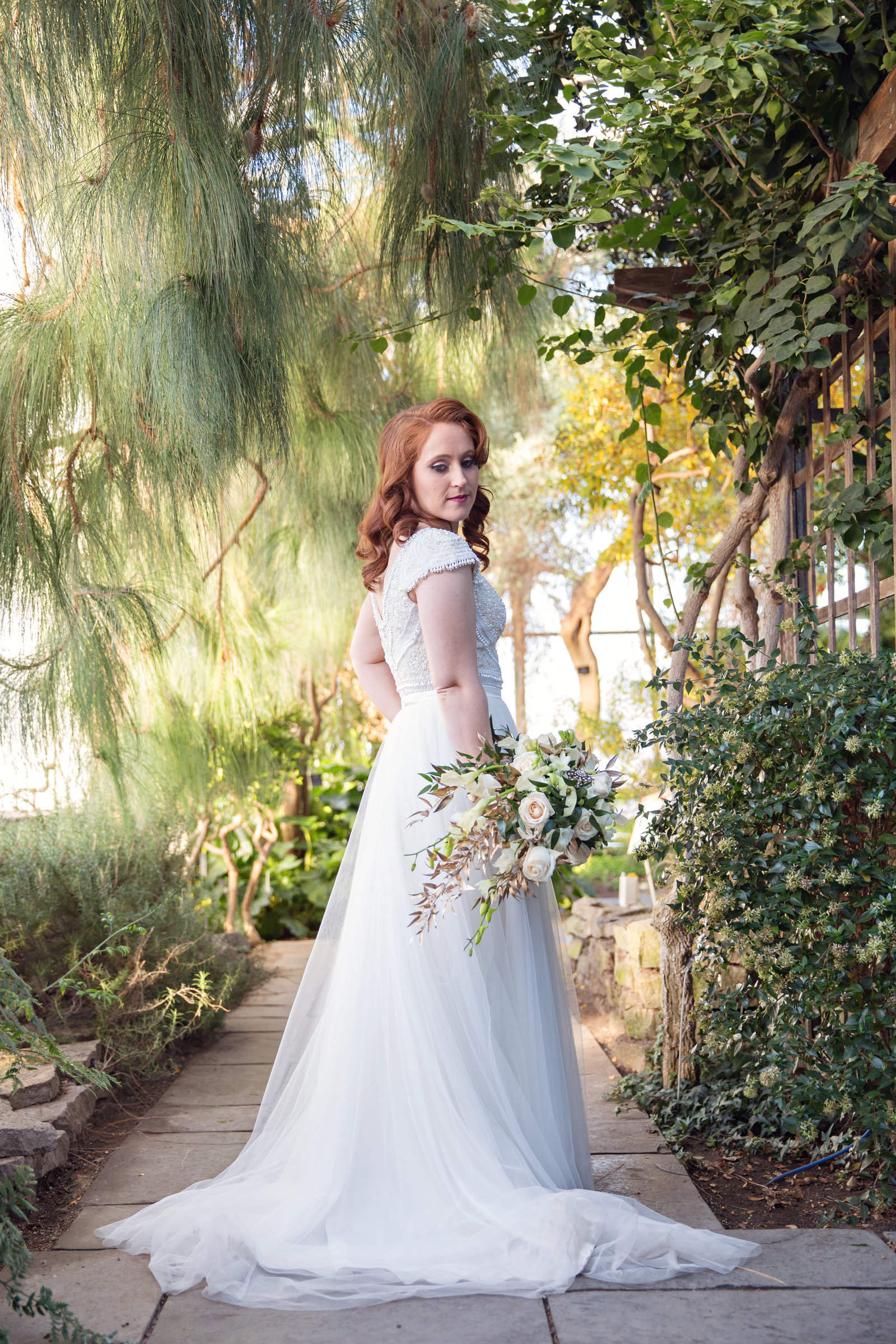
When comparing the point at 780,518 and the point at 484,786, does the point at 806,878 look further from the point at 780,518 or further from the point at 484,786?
the point at 780,518

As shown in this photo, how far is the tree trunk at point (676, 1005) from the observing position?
95.6 inches

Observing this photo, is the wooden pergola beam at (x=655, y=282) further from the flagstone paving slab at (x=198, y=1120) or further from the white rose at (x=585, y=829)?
the flagstone paving slab at (x=198, y=1120)

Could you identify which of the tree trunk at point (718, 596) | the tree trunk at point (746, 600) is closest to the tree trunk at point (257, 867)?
the tree trunk at point (718, 596)

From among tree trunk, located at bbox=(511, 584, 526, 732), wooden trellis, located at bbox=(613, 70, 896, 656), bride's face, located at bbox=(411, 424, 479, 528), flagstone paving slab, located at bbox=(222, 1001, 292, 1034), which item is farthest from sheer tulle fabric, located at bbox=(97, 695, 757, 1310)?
tree trunk, located at bbox=(511, 584, 526, 732)

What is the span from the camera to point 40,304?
2.41m

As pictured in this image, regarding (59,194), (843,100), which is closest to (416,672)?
(59,194)

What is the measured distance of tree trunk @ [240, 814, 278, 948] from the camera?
16.0 feet

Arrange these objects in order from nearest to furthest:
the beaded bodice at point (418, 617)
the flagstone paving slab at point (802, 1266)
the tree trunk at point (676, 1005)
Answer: the flagstone paving slab at point (802, 1266)
the beaded bodice at point (418, 617)
the tree trunk at point (676, 1005)

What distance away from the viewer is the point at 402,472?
2.09 m

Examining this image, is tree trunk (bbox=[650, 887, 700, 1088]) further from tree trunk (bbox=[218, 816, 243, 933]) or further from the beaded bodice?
tree trunk (bbox=[218, 816, 243, 933])

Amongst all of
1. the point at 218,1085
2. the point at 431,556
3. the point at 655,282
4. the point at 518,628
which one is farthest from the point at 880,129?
the point at 518,628

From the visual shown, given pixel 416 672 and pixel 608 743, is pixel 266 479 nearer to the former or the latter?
pixel 416 672

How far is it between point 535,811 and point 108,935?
160cm

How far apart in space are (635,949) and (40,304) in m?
2.43
